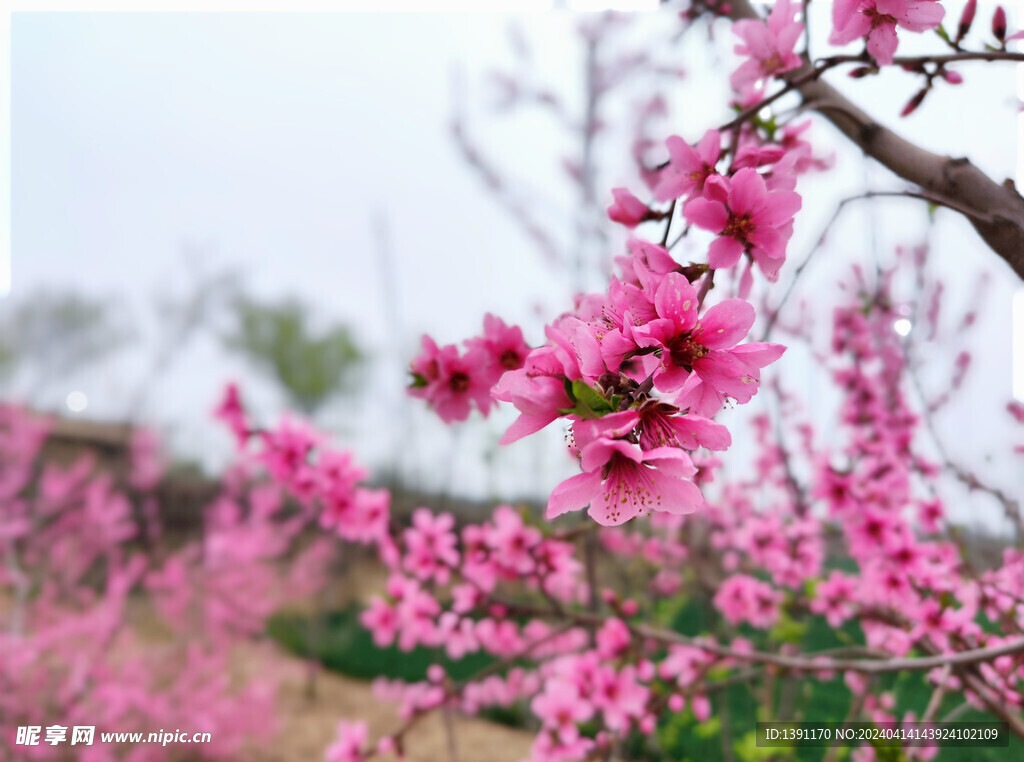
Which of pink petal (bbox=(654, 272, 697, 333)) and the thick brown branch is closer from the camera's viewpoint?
pink petal (bbox=(654, 272, 697, 333))

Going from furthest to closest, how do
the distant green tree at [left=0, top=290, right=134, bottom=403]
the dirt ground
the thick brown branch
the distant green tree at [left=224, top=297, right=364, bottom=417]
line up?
the distant green tree at [left=224, top=297, right=364, bottom=417] → the distant green tree at [left=0, top=290, right=134, bottom=403] → the dirt ground → the thick brown branch

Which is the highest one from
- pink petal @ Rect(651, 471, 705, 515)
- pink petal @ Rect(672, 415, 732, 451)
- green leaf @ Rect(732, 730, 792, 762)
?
pink petal @ Rect(672, 415, 732, 451)

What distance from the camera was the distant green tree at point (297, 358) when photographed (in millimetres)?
3154

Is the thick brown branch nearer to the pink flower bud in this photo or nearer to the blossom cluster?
the pink flower bud

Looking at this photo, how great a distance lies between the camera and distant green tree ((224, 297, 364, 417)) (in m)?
3.15

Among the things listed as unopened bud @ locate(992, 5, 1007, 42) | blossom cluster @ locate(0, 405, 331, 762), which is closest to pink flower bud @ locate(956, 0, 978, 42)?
unopened bud @ locate(992, 5, 1007, 42)

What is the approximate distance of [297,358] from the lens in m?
3.35

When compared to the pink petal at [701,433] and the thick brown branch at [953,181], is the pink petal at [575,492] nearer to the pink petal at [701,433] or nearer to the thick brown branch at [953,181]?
the pink petal at [701,433]

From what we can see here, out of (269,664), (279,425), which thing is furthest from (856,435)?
(269,664)

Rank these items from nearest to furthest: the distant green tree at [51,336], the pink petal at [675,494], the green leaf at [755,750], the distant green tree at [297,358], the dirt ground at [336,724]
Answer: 1. the pink petal at [675,494]
2. the green leaf at [755,750]
3. the dirt ground at [336,724]
4. the distant green tree at [51,336]
5. the distant green tree at [297,358]

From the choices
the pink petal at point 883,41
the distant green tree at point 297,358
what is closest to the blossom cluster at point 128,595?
the distant green tree at point 297,358

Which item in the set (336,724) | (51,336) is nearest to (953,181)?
(336,724)

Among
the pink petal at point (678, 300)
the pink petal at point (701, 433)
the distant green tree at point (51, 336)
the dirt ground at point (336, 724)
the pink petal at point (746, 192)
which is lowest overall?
the dirt ground at point (336, 724)

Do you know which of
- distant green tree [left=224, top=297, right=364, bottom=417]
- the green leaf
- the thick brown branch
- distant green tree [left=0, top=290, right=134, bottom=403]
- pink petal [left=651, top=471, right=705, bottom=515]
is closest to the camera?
pink petal [left=651, top=471, right=705, bottom=515]
